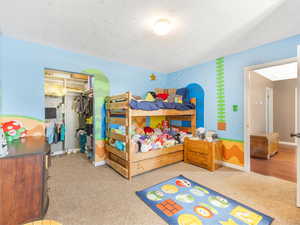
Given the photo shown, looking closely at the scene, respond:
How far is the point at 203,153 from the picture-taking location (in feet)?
9.73

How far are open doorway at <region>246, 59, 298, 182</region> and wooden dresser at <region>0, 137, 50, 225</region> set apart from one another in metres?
3.43

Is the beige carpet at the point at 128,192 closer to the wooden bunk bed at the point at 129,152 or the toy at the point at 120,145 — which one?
the wooden bunk bed at the point at 129,152

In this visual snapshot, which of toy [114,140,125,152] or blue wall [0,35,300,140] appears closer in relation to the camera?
blue wall [0,35,300,140]

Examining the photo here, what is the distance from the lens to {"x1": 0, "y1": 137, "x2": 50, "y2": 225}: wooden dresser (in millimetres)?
1317

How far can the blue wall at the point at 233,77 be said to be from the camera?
2.45 metres

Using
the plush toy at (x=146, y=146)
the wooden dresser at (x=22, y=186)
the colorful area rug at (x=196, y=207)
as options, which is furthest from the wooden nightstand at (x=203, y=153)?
the wooden dresser at (x=22, y=186)

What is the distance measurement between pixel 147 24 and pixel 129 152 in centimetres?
207

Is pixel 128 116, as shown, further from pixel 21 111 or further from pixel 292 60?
pixel 292 60

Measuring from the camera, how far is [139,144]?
2707 mm

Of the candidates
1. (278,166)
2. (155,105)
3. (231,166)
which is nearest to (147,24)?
(155,105)

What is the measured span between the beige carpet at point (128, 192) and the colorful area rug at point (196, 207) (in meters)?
0.12

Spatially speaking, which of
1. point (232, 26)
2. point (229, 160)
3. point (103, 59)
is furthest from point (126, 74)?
point (229, 160)

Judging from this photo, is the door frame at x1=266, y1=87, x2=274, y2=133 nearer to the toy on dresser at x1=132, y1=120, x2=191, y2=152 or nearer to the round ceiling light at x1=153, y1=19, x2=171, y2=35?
the toy on dresser at x1=132, y1=120, x2=191, y2=152

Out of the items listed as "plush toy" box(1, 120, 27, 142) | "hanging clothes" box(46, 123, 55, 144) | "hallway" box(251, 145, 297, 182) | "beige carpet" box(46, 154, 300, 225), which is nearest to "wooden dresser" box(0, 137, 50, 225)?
"beige carpet" box(46, 154, 300, 225)
